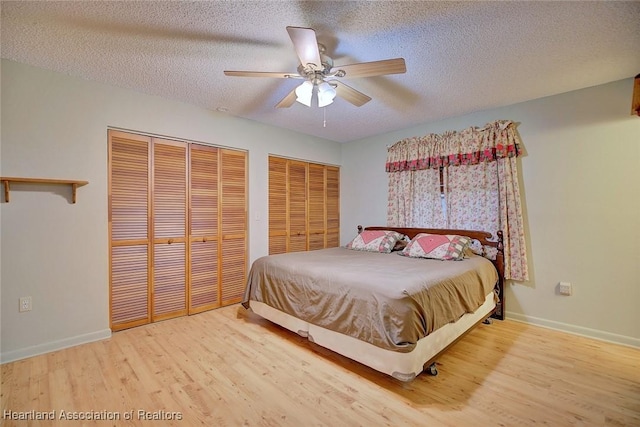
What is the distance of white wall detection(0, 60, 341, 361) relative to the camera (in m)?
2.21

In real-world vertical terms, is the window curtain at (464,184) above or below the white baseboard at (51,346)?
above

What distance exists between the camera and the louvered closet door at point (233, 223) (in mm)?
3498

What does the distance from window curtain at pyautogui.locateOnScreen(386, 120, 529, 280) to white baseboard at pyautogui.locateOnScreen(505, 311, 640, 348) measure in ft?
1.46

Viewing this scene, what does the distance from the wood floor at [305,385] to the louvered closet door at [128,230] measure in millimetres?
308

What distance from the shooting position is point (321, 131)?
13.8 feet

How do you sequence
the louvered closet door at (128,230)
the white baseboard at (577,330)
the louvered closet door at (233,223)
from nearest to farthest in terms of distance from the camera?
the white baseboard at (577,330)
the louvered closet door at (128,230)
the louvered closet door at (233,223)

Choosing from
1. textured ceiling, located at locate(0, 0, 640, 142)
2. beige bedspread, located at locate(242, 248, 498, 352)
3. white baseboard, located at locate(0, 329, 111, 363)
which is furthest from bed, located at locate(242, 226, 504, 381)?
textured ceiling, located at locate(0, 0, 640, 142)

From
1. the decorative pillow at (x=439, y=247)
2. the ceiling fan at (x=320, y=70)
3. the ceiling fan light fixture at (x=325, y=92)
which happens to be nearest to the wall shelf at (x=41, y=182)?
the ceiling fan at (x=320, y=70)

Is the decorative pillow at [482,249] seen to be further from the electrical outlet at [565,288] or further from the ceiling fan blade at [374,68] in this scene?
the ceiling fan blade at [374,68]

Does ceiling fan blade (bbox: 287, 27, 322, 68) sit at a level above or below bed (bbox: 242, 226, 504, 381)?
above

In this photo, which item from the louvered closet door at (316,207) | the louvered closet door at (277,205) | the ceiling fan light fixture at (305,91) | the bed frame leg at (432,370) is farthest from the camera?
the louvered closet door at (316,207)

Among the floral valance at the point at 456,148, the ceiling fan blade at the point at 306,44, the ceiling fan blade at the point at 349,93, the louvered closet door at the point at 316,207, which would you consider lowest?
the louvered closet door at the point at 316,207

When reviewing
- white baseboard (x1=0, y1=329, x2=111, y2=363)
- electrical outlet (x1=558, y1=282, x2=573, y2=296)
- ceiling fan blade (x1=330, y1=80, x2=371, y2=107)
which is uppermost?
ceiling fan blade (x1=330, y1=80, x2=371, y2=107)

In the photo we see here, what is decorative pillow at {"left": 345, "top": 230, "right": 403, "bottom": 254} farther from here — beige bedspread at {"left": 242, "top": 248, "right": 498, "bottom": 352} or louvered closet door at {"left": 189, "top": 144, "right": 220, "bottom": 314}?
louvered closet door at {"left": 189, "top": 144, "right": 220, "bottom": 314}
